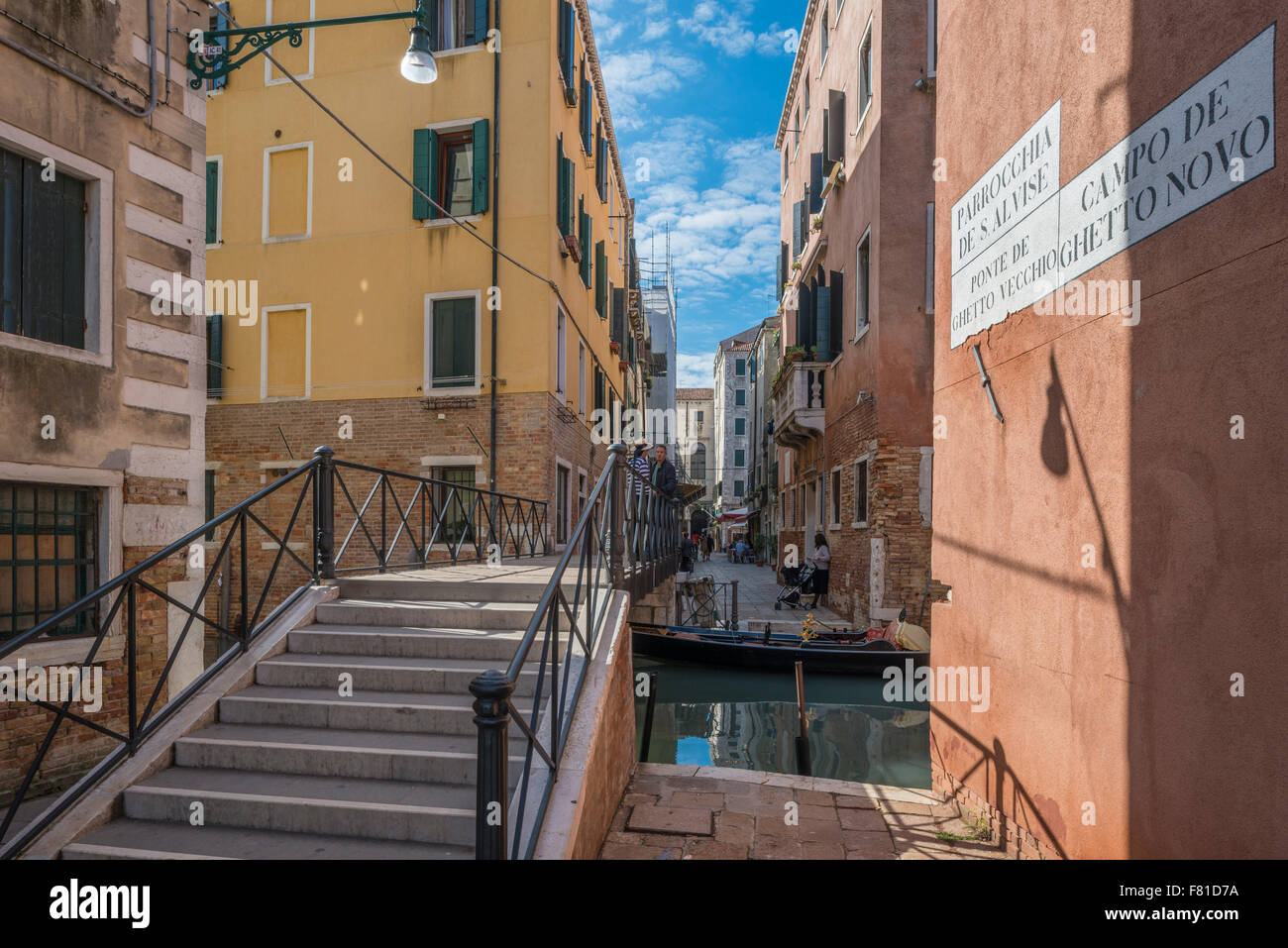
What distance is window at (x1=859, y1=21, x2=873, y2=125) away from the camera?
1300 cm

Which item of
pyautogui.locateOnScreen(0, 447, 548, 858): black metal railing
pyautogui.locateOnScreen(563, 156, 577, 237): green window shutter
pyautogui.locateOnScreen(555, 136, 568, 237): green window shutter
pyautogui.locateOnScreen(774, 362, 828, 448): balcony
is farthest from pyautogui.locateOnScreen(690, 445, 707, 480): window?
pyautogui.locateOnScreen(0, 447, 548, 858): black metal railing

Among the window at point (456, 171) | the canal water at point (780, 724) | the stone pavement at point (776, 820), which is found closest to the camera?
the stone pavement at point (776, 820)

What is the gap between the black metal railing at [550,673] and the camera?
2.73m

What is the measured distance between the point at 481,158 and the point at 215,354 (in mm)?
5631

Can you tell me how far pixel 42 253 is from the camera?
223 inches

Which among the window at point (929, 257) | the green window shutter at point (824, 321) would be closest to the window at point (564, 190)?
the green window shutter at point (824, 321)

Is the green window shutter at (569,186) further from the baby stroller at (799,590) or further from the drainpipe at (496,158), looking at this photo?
the baby stroller at (799,590)

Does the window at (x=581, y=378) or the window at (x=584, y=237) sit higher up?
the window at (x=584, y=237)

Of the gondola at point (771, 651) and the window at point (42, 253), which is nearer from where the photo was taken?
the window at point (42, 253)

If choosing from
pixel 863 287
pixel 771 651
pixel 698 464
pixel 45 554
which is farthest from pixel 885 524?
pixel 698 464

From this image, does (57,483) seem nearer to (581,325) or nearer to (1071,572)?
(1071,572)

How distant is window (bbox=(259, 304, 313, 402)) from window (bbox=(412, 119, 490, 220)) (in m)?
2.70

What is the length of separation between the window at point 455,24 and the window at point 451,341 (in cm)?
414
